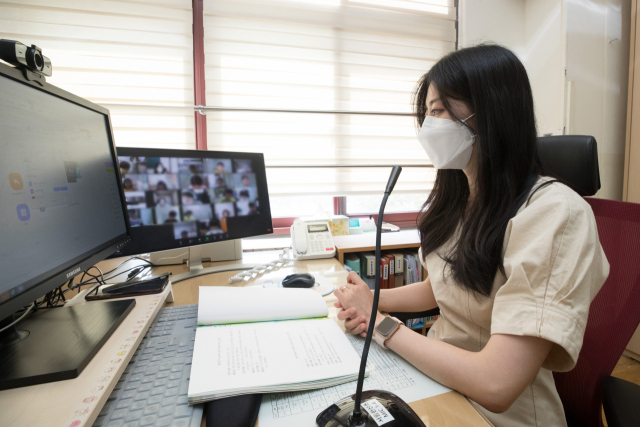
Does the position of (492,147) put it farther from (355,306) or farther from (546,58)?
(546,58)

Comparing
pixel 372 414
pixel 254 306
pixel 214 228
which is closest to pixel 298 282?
pixel 254 306

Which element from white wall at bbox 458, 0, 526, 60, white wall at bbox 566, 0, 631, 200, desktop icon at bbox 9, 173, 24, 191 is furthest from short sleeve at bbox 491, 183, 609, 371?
white wall at bbox 458, 0, 526, 60

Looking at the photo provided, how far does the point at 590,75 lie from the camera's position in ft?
6.01

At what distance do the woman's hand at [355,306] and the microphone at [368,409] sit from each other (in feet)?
0.70

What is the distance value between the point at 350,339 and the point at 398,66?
2082 millimetres

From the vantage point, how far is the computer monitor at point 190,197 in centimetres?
102

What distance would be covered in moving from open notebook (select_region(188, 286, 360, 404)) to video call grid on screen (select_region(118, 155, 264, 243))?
1.26 feet

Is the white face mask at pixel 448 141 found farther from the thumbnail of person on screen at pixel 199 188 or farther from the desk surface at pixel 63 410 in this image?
the thumbnail of person on screen at pixel 199 188

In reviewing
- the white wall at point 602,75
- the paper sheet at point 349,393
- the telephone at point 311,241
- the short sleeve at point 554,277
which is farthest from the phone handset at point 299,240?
the white wall at point 602,75

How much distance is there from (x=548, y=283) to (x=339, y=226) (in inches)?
49.5

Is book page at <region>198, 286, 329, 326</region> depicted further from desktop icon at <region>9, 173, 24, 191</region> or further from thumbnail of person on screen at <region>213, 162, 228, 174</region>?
thumbnail of person on screen at <region>213, 162, 228, 174</region>

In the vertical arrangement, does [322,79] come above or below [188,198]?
above

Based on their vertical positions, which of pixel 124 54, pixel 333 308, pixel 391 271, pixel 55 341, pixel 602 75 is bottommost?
pixel 391 271

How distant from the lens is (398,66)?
219cm
